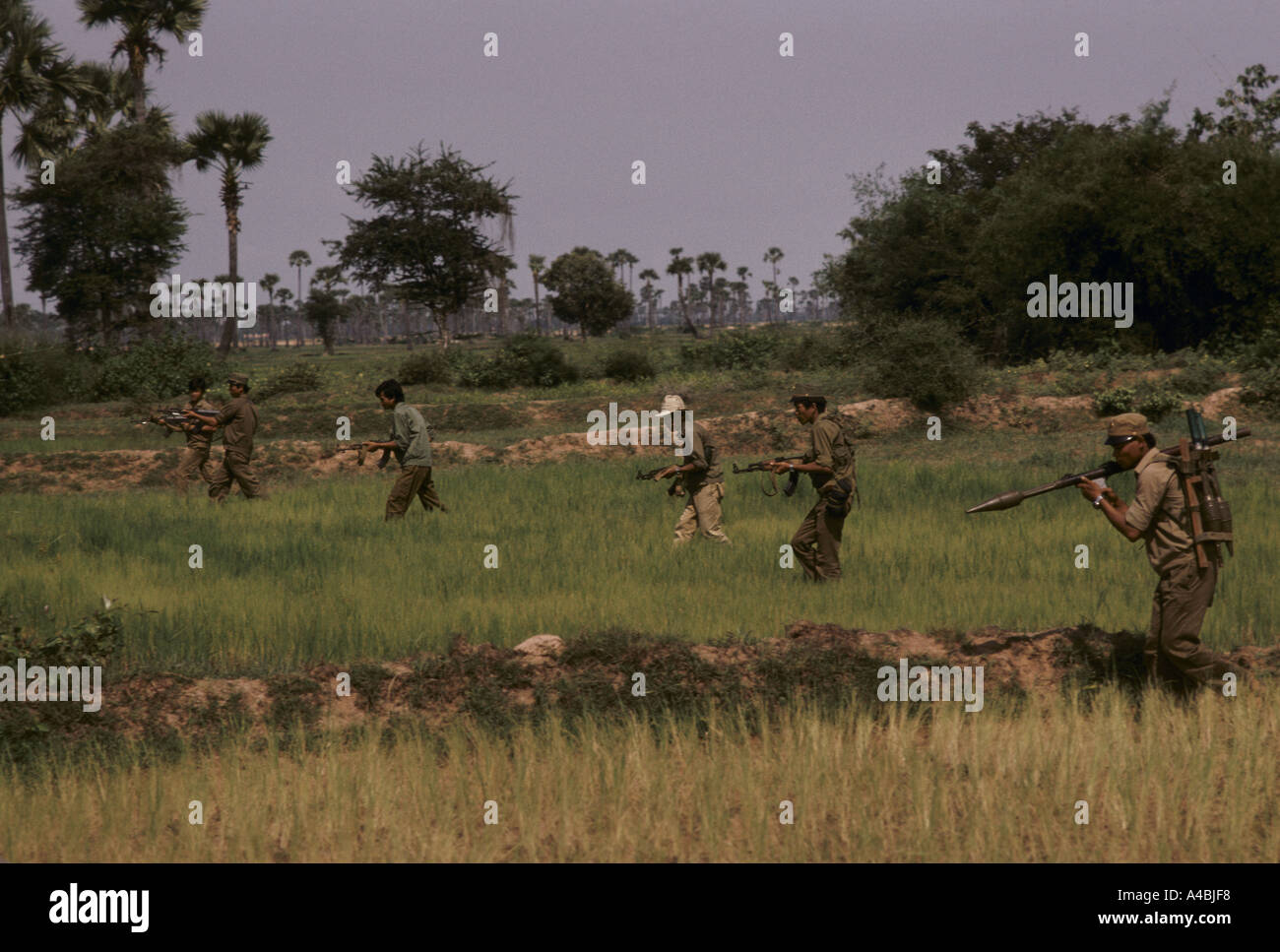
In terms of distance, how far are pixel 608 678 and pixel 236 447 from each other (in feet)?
33.4

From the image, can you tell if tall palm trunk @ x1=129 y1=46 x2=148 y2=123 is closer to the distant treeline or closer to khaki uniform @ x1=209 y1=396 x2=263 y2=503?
the distant treeline

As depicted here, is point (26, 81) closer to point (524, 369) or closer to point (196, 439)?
point (524, 369)

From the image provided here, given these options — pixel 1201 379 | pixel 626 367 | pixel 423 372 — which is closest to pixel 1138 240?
pixel 1201 379

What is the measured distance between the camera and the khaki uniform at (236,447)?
671 inches

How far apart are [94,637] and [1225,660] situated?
787 centimetres

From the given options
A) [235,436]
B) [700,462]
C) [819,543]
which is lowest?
[819,543]

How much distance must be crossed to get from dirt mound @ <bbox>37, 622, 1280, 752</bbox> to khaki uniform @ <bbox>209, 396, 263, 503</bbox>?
879 centimetres

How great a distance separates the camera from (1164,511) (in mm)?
7820

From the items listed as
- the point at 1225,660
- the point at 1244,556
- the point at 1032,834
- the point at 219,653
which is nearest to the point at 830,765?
the point at 1032,834

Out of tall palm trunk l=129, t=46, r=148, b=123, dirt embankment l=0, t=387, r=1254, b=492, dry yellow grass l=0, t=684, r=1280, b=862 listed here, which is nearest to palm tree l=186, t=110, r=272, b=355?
tall palm trunk l=129, t=46, r=148, b=123

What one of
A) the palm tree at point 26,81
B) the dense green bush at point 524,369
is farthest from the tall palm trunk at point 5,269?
the dense green bush at point 524,369

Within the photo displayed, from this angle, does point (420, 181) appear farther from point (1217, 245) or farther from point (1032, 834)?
point (1032, 834)

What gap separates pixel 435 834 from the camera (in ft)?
19.7

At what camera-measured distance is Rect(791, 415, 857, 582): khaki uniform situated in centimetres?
1163
